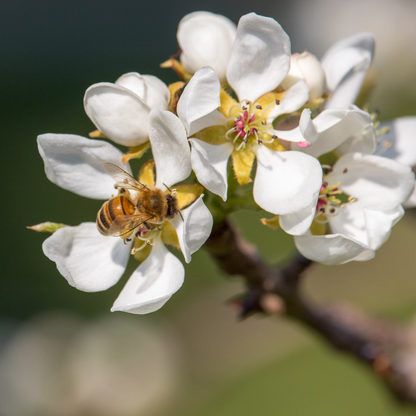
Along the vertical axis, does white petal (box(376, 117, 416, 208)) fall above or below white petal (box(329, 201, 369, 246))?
above

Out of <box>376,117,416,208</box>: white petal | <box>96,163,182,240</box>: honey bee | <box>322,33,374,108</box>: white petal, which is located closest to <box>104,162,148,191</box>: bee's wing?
<box>96,163,182,240</box>: honey bee

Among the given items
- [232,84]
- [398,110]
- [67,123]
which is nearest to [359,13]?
[398,110]

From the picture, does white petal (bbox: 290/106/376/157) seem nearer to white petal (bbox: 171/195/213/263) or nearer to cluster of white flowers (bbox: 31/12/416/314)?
cluster of white flowers (bbox: 31/12/416/314)

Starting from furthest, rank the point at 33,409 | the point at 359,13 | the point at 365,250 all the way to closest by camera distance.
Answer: the point at 359,13 → the point at 33,409 → the point at 365,250

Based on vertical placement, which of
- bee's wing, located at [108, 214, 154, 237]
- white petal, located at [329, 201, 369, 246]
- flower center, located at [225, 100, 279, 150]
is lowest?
white petal, located at [329, 201, 369, 246]

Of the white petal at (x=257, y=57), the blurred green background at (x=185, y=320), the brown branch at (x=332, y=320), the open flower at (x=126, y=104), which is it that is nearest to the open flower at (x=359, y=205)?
the brown branch at (x=332, y=320)

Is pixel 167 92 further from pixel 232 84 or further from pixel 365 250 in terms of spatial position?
pixel 365 250

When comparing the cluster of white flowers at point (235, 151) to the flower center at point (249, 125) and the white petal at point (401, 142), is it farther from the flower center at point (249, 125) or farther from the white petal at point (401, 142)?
the white petal at point (401, 142)
